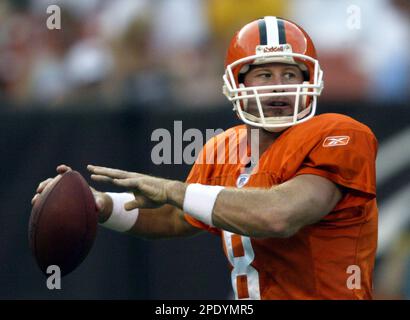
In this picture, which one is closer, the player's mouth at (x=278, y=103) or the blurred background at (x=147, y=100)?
the player's mouth at (x=278, y=103)

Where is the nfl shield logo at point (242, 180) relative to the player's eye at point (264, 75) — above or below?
below

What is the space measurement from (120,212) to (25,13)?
2989 mm

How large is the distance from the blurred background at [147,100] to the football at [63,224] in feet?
5.64

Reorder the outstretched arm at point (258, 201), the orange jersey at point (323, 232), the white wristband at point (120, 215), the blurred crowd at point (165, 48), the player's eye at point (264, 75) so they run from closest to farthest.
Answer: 1. the outstretched arm at point (258, 201)
2. the orange jersey at point (323, 232)
3. the player's eye at point (264, 75)
4. the white wristband at point (120, 215)
5. the blurred crowd at point (165, 48)

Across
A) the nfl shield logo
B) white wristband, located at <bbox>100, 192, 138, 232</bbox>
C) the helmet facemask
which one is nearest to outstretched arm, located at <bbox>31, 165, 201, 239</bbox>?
white wristband, located at <bbox>100, 192, 138, 232</bbox>

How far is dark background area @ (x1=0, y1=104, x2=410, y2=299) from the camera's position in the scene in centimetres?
492

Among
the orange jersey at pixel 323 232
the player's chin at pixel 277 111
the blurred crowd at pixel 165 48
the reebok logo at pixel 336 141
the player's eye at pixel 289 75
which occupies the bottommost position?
the orange jersey at pixel 323 232

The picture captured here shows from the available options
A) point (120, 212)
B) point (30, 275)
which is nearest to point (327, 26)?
point (30, 275)

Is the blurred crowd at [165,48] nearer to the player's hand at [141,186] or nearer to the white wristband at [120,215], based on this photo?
the white wristband at [120,215]

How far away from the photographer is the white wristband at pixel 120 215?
354cm

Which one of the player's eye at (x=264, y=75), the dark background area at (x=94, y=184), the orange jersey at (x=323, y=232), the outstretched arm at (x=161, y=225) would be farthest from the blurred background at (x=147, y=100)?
the orange jersey at (x=323, y=232)

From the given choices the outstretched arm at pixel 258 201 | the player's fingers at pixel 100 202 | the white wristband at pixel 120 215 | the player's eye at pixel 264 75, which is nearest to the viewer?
the outstretched arm at pixel 258 201

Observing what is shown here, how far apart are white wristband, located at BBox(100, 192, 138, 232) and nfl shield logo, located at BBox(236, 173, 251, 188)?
46 centimetres

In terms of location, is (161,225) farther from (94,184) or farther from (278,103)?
(94,184)
